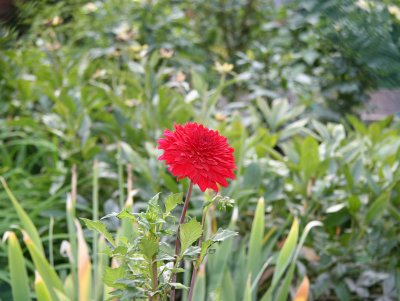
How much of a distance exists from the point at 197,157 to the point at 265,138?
1225 mm

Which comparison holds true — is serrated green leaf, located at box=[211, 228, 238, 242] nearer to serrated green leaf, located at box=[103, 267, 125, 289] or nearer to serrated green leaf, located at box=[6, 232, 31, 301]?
serrated green leaf, located at box=[103, 267, 125, 289]

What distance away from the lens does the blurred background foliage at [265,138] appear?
4.17 ft

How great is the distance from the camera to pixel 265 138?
1.95 meters

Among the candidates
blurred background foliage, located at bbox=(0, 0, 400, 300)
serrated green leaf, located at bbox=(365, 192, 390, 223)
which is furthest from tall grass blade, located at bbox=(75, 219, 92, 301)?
serrated green leaf, located at bbox=(365, 192, 390, 223)

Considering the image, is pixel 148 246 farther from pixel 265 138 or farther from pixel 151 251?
pixel 265 138

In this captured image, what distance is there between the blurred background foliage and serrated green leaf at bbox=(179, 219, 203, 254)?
317mm

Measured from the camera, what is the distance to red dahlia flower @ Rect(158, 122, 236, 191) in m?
0.74

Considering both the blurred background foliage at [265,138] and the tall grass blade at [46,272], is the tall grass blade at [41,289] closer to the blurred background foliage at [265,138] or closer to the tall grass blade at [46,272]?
the tall grass blade at [46,272]

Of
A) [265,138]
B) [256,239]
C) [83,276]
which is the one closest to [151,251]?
[83,276]

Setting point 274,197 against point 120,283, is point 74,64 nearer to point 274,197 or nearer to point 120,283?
point 274,197

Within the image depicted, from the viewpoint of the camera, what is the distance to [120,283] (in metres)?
0.81

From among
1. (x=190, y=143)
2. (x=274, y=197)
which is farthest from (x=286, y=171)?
(x=190, y=143)

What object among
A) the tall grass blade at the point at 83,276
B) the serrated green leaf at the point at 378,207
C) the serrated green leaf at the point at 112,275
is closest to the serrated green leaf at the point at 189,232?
the serrated green leaf at the point at 112,275

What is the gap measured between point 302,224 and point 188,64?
5.16 feet
